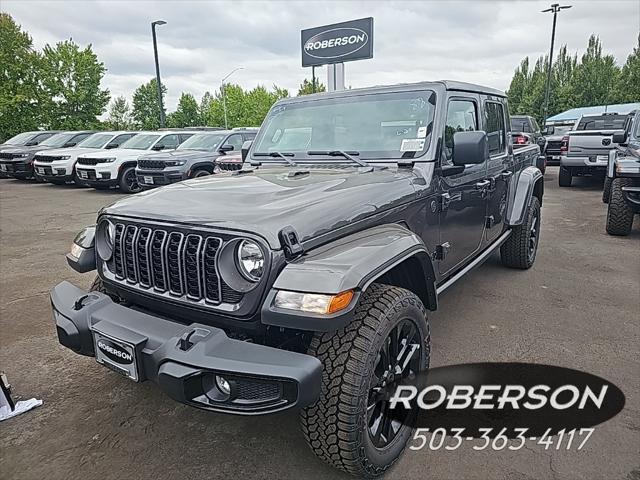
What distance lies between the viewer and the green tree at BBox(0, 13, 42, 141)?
24.8 metres

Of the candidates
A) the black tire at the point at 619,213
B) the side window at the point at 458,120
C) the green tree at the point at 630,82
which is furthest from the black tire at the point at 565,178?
the green tree at the point at 630,82

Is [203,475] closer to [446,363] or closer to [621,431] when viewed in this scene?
[446,363]

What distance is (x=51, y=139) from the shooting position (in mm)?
17125

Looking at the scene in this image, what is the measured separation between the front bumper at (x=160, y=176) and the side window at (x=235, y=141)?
1.66 meters

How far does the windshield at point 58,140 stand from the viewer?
16.6 m

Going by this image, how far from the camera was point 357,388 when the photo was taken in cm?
196

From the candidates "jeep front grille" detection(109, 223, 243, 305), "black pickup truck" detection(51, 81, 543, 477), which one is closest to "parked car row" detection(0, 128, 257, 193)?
"black pickup truck" detection(51, 81, 543, 477)

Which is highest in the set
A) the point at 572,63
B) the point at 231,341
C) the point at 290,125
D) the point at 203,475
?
the point at 572,63

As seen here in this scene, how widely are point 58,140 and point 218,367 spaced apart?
1795 cm

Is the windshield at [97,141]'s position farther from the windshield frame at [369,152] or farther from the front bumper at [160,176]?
the windshield frame at [369,152]

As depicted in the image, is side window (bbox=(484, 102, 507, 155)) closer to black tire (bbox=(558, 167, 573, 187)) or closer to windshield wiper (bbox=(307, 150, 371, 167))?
windshield wiper (bbox=(307, 150, 371, 167))

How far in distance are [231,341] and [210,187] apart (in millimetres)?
1146

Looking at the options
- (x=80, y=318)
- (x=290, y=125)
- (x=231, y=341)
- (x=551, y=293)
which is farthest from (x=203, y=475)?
(x=551, y=293)

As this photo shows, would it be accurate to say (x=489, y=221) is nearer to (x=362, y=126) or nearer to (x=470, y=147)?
(x=470, y=147)
